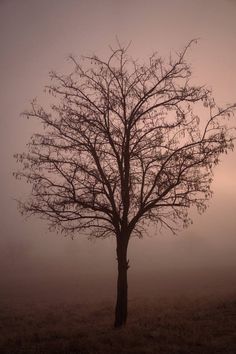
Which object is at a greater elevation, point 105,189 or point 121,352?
point 105,189

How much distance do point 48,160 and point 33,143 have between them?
1.05 metres

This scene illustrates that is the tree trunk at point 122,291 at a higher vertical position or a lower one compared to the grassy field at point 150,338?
higher

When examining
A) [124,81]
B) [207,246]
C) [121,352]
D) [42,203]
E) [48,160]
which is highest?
[207,246]

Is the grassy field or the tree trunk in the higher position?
the tree trunk

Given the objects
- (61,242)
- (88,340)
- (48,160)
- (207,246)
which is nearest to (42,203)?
(48,160)

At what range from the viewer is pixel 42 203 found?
16938mm

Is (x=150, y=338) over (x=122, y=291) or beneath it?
beneath

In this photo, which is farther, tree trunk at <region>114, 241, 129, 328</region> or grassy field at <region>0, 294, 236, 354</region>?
tree trunk at <region>114, 241, 129, 328</region>

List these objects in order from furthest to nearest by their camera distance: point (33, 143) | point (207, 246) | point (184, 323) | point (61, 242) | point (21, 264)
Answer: point (61, 242), point (207, 246), point (21, 264), point (33, 143), point (184, 323)

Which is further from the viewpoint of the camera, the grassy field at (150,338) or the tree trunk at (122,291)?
the tree trunk at (122,291)

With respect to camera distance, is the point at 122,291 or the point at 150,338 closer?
the point at 150,338

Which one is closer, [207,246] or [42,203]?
[42,203]

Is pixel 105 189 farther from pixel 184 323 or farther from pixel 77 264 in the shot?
pixel 77 264

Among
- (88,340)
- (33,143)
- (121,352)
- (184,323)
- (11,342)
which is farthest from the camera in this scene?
(33,143)
